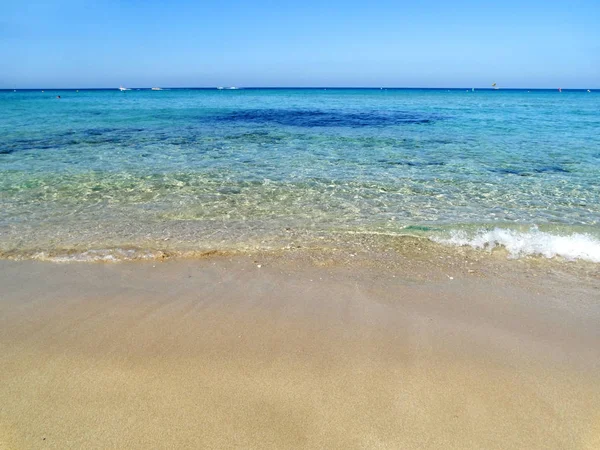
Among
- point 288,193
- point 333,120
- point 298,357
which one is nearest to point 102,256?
point 298,357

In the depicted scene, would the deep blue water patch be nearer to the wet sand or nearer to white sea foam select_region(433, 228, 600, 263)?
white sea foam select_region(433, 228, 600, 263)

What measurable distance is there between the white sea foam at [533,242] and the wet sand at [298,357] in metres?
0.63

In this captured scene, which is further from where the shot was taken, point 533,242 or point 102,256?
point 533,242

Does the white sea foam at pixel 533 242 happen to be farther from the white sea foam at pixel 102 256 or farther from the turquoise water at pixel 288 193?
the white sea foam at pixel 102 256

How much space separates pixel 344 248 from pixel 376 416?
11.0 feet

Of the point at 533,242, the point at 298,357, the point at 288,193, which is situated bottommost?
the point at 298,357

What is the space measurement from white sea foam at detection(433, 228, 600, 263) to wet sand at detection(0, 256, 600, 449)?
633mm

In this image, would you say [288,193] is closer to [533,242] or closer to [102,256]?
[102,256]

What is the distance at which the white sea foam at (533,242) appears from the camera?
227 inches

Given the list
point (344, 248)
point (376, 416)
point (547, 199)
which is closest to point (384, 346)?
point (376, 416)

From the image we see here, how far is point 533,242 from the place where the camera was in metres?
6.10

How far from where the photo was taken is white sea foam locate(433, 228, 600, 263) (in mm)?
5770

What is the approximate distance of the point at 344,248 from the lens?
602 cm

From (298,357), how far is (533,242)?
4.48m
